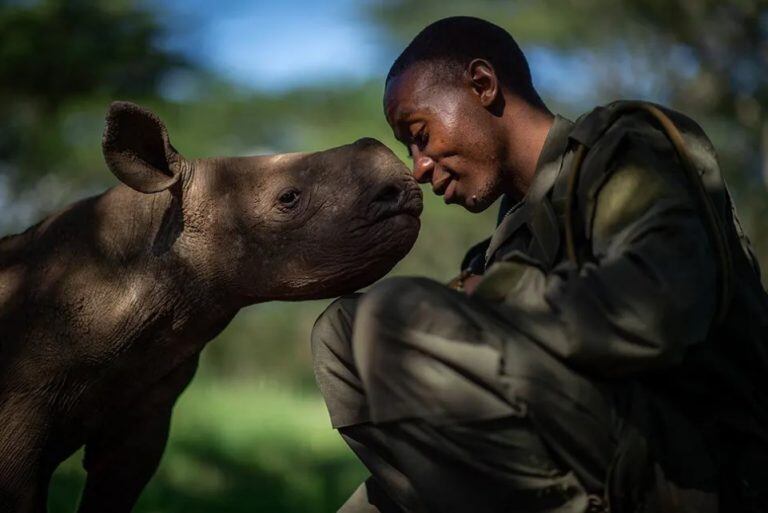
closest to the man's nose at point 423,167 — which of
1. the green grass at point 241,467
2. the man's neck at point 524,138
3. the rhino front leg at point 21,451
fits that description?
the man's neck at point 524,138

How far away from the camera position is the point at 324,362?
370 cm

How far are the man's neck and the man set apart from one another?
419 mm

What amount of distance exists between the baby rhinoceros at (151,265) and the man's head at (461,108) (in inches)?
8.2

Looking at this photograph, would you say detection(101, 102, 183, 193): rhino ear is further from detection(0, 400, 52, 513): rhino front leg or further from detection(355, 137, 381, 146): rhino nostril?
detection(0, 400, 52, 513): rhino front leg

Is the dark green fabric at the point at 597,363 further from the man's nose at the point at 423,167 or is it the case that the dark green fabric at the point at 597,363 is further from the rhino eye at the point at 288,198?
the rhino eye at the point at 288,198

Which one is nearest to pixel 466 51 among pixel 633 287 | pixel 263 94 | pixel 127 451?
pixel 633 287

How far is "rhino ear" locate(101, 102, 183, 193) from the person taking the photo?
431cm

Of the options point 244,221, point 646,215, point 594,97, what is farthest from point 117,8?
point 646,215

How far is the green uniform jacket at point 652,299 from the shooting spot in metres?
3.05

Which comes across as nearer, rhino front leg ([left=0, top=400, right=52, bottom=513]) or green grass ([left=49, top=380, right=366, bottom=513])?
rhino front leg ([left=0, top=400, right=52, bottom=513])

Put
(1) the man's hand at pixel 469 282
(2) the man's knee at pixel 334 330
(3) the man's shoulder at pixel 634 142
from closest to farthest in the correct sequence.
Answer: (3) the man's shoulder at pixel 634 142, (2) the man's knee at pixel 334 330, (1) the man's hand at pixel 469 282

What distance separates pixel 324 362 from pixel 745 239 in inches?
51.8

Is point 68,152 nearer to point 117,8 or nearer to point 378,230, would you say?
point 117,8

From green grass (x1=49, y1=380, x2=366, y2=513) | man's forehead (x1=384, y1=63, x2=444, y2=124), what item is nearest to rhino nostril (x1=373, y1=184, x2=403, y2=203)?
man's forehead (x1=384, y1=63, x2=444, y2=124)
